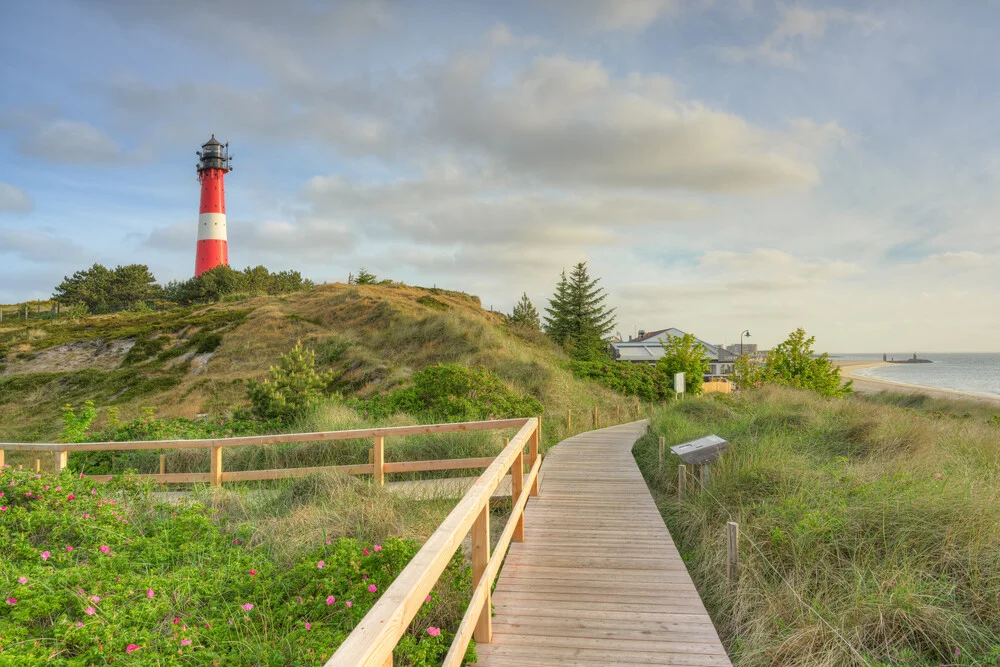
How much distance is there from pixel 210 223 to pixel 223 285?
6960 millimetres

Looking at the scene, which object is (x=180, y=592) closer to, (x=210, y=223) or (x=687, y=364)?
(x=687, y=364)

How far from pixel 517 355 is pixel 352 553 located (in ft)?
49.9

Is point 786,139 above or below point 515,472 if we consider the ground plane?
above

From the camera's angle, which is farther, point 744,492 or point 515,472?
point 744,492

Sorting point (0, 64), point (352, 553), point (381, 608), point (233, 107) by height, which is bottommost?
point (352, 553)

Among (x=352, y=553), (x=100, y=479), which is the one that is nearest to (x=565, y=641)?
(x=352, y=553)

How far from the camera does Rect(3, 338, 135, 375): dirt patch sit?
24.4 meters

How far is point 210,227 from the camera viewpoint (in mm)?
46344

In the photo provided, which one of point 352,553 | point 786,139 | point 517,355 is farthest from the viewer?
point 517,355

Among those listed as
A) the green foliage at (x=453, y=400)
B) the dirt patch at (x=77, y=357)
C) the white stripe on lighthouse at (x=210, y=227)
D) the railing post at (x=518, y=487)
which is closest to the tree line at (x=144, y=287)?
the white stripe on lighthouse at (x=210, y=227)

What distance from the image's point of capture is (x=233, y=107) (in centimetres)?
2225

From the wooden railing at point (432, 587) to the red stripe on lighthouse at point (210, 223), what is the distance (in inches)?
1917

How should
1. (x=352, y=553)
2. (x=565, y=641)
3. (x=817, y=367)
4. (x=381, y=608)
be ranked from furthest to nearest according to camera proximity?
(x=817, y=367) → (x=352, y=553) → (x=565, y=641) → (x=381, y=608)

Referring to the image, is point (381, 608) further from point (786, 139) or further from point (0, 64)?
point (0, 64)
